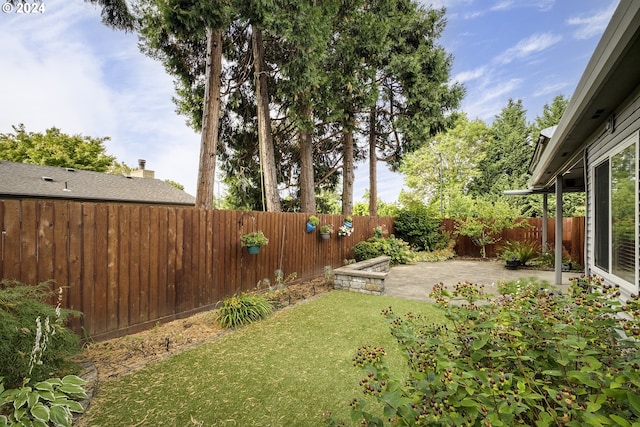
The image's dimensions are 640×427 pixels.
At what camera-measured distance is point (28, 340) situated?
2.04 m

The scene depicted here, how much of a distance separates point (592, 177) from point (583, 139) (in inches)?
21.3

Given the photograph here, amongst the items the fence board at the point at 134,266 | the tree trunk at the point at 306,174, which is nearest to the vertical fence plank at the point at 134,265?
the fence board at the point at 134,266

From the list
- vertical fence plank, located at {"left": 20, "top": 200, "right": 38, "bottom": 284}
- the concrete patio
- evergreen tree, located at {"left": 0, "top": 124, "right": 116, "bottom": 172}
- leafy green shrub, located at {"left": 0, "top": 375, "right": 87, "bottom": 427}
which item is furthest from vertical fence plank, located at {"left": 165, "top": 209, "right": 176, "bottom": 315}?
evergreen tree, located at {"left": 0, "top": 124, "right": 116, "bottom": 172}

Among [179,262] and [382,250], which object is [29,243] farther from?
[382,250]

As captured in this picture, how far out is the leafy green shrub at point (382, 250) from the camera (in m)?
8.76

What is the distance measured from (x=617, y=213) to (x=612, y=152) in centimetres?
67

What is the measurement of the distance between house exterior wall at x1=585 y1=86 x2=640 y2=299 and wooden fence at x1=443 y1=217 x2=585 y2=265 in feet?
19.6

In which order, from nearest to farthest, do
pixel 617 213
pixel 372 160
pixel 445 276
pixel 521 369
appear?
pixel 521 369, pixel 617 213, pixel 445 276, pixel 372 160

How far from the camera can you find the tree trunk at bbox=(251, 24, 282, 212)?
7.75 m

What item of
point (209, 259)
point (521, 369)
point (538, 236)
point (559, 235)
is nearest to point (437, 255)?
point (538, 236)

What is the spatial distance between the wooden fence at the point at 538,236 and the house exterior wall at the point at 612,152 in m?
5.97

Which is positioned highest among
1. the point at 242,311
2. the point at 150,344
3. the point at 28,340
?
the point at 28,340

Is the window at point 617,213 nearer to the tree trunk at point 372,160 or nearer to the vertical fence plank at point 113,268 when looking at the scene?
the vertical fence plank at point 113,268

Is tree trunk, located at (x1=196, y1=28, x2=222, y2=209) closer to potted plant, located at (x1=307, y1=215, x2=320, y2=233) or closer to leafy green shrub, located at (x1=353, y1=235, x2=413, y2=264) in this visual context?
potted plant, located at (x1=307, y1=215, x2=320, y2=233)
